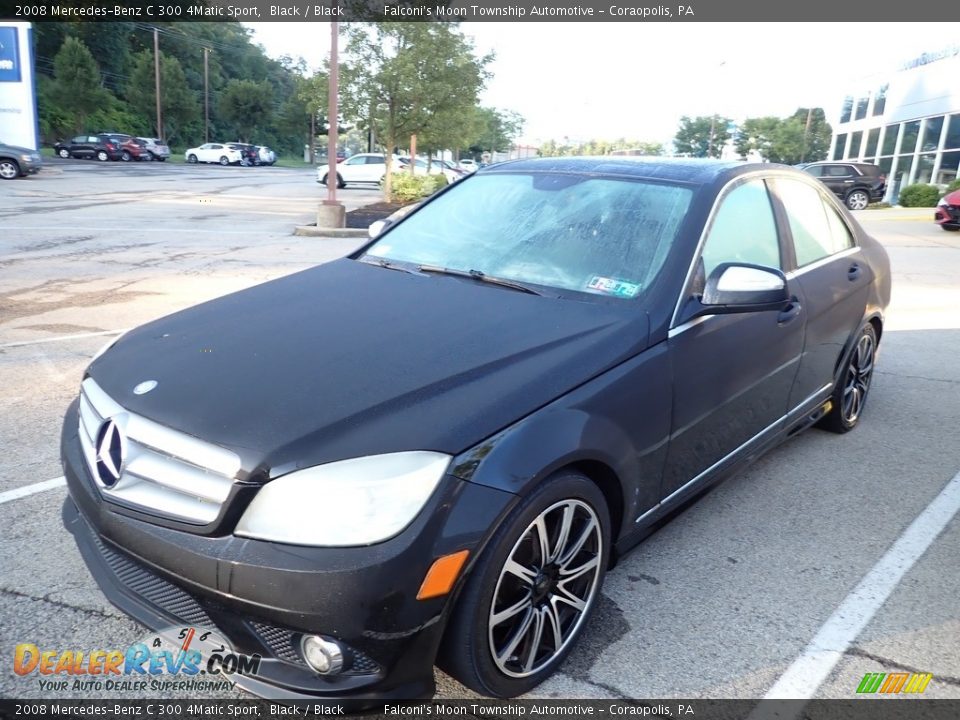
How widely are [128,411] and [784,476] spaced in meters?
3.32

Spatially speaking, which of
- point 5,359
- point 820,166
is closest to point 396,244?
point 5,359

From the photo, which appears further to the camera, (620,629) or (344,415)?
(620,629)

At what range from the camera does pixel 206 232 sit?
14367 millimetres

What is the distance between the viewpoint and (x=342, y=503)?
193cm

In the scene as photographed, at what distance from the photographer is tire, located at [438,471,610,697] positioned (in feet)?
6.87

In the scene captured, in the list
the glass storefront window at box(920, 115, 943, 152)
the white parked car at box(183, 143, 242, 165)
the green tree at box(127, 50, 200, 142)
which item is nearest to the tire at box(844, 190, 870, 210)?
the glass storefront window at box(920, 115, 943, 152)

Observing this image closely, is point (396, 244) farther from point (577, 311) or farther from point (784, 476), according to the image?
point (784, 476)

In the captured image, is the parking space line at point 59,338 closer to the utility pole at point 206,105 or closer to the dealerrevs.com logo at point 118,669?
the dealerrevs.com logo at point 118,669

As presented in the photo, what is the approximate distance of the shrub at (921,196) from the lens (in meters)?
27.7

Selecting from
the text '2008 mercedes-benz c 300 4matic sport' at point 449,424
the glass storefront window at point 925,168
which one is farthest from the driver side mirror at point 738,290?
the glass storefront window at point 925,168

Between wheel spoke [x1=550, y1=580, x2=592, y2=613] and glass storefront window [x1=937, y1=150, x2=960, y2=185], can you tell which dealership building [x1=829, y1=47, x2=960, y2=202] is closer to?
glass storefront window [x1=937, y1=150, x2=960, y2=185]

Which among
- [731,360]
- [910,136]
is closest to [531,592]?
Answer: [731,360]

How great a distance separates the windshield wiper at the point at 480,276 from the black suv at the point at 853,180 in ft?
86.2

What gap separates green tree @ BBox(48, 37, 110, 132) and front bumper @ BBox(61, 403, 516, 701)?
60.3 m
